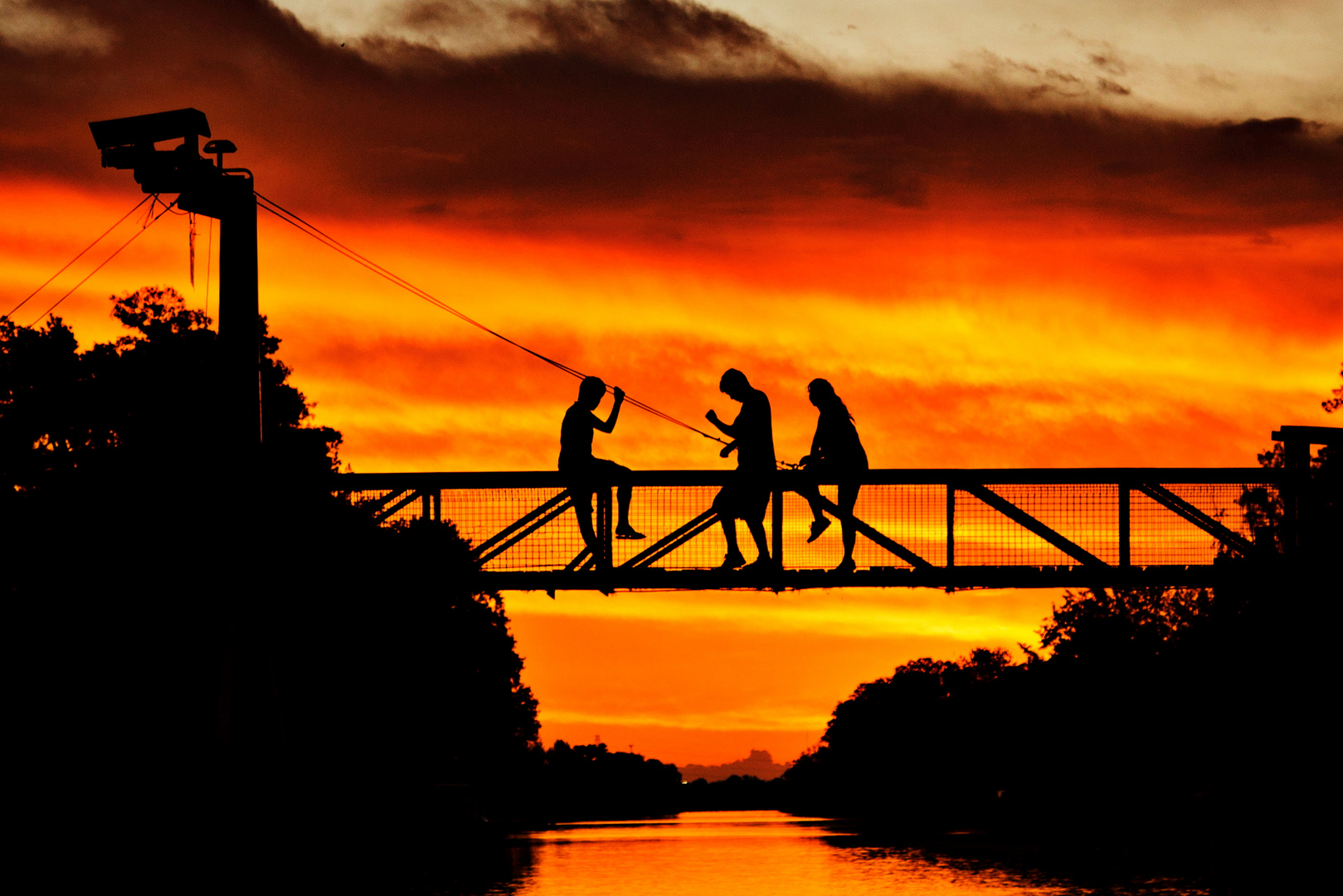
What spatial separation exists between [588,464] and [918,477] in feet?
14.3

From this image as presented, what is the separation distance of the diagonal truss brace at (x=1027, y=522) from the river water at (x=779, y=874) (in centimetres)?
768

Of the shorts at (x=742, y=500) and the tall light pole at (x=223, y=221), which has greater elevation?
the tall light pole at (x=223, y=221)

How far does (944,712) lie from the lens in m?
149

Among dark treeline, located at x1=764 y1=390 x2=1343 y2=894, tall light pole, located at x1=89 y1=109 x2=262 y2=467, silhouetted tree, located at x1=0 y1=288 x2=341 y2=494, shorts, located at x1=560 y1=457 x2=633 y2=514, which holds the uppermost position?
silhouetted tree, located at x1=0 y1=288 x2=341 y2=494

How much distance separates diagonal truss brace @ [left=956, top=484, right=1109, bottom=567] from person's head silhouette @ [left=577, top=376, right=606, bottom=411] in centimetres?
499

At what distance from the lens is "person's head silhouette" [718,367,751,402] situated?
21188mm

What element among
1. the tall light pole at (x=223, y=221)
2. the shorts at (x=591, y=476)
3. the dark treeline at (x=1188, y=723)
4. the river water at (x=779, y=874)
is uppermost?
the tall light pole at (x=223, y=221)

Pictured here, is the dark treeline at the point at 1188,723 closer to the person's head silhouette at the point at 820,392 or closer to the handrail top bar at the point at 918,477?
the handrail top bar at the point at 918,477

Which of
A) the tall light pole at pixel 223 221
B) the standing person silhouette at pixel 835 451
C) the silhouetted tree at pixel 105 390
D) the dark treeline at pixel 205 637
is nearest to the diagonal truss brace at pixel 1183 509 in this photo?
the standing person silhouette at pixel 835 451

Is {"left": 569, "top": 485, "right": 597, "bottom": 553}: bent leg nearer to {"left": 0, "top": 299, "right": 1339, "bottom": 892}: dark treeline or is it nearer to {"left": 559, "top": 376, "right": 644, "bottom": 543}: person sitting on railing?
{"left": 559, "top": 376, "right": 644, "bottom": 543}: person sitting on railing

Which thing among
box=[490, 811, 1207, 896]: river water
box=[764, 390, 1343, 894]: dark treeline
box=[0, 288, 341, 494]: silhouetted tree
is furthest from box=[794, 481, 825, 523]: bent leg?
box=[0, 288, 341, 494]: silhouetted tree

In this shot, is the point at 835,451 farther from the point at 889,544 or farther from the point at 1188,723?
the point at 1188,723

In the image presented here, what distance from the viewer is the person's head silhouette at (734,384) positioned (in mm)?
21188

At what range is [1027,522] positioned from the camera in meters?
22.8
